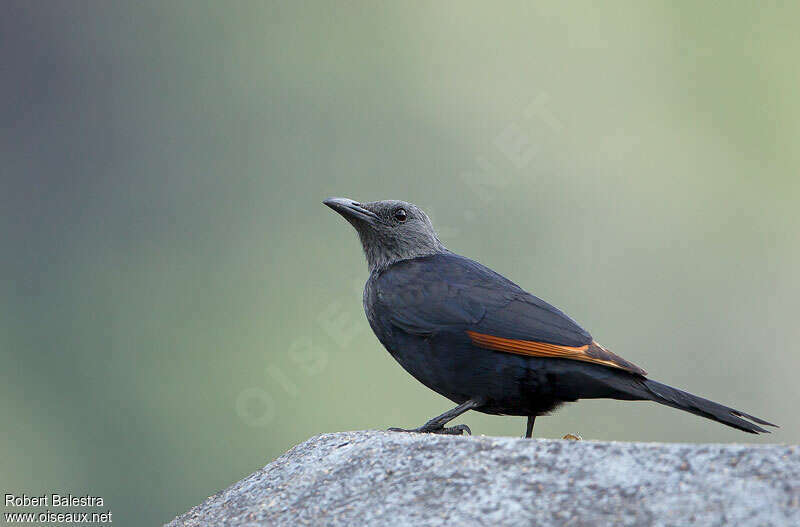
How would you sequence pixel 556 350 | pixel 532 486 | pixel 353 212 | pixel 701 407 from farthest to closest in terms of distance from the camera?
pixel 353 212 → pixel 556 350 → pixel 701 407 → pixel 532 486

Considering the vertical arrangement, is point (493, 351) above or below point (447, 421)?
above

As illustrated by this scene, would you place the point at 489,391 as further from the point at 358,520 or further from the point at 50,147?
the point at 50,147

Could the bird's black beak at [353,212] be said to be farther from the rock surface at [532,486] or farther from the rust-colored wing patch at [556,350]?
the rock surface at [532,486]

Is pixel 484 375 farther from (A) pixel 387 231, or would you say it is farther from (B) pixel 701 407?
(A) pixel 387 231

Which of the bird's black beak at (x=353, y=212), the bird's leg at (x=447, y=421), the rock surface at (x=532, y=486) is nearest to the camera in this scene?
the rock surface at (x=532, y=486)

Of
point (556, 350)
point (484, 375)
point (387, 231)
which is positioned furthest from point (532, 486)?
point (387, 231)

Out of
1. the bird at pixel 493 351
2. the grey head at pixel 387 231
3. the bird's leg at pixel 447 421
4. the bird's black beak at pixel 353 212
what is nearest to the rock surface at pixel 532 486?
the bird's leg at pixel 447 421

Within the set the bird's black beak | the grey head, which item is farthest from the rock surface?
the bird's black beak
